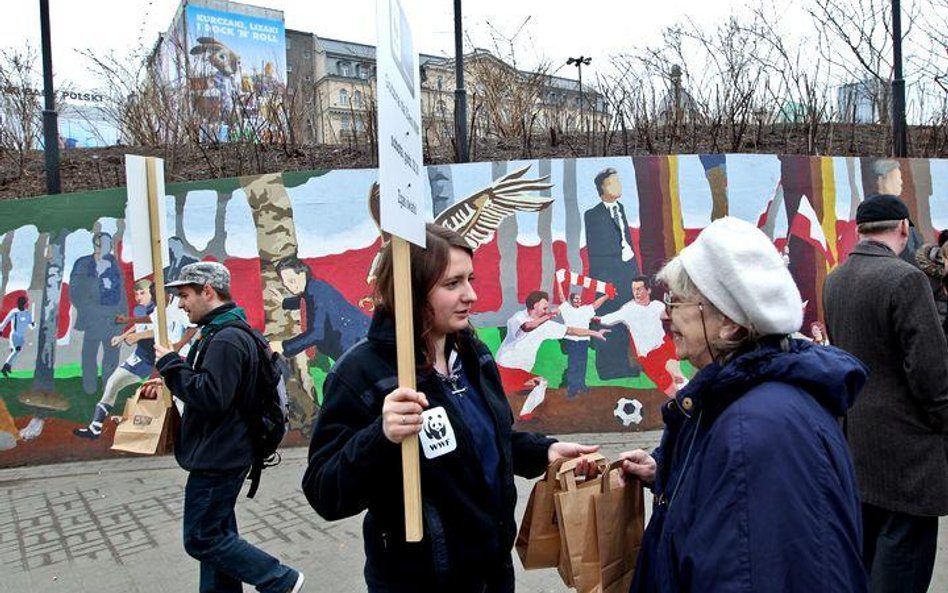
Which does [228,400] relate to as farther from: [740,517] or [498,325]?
[498,325]

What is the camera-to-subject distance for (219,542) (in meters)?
3.49

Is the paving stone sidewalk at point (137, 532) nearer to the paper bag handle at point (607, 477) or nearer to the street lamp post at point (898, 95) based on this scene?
the paper bag handle at point (607, 477)

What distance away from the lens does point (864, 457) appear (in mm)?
3025

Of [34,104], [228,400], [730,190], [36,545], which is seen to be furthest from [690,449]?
[34,104]

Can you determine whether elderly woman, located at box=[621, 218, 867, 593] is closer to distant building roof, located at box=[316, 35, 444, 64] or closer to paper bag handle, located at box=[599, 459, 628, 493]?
paper bag handle, located at box=[599, 459, 628, 493]

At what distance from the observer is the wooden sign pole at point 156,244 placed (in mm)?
A: 3578

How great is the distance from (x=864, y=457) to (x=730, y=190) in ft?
15.9

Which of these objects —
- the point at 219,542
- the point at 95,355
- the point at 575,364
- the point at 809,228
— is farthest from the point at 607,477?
the point at 95,355

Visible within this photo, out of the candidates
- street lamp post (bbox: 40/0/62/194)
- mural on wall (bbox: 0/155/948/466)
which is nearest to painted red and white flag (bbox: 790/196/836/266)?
mural on wall (bbox: 0/155/948/466)

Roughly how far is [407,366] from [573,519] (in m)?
0.68

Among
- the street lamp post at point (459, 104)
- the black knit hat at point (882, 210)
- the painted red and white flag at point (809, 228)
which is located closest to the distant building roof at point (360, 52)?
the street lamp post at point (459, 104)

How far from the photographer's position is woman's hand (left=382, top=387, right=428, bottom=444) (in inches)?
72.8

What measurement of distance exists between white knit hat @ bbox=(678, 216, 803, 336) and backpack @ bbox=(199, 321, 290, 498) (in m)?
2.63

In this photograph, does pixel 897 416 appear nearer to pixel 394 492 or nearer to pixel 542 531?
pixel 542 531
